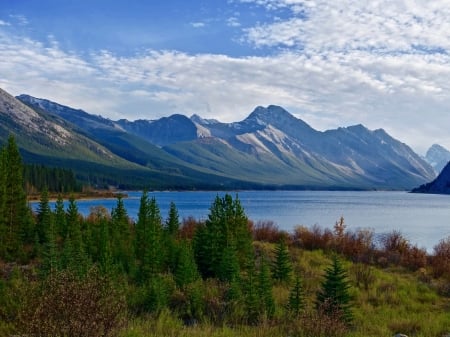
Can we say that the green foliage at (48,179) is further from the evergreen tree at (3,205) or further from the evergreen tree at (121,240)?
the evergreen tree at (121,240)

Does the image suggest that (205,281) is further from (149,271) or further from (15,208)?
(15,208)

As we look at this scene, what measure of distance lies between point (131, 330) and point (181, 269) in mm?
7980

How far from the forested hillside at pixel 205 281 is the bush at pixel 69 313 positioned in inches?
0.8

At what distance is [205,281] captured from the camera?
Result: 19875 mm

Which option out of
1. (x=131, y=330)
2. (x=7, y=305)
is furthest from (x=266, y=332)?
(x=7, y=305)

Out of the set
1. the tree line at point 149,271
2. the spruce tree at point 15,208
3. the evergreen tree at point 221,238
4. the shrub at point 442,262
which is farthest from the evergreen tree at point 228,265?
the spruce tree at point 15,208

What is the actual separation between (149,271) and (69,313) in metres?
12.1

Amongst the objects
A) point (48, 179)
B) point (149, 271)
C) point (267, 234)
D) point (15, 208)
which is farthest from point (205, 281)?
point (48, 179)

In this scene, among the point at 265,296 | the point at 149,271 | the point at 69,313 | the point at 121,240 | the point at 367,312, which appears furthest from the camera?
the point at 121,240

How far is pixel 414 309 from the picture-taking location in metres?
16.9

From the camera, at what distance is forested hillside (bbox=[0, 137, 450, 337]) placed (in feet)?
27.3

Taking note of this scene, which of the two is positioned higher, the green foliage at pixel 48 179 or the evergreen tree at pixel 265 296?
the green foliage at pixel 48 179

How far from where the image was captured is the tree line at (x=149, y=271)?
781 centimetres

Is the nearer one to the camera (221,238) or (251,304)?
(251,304)
